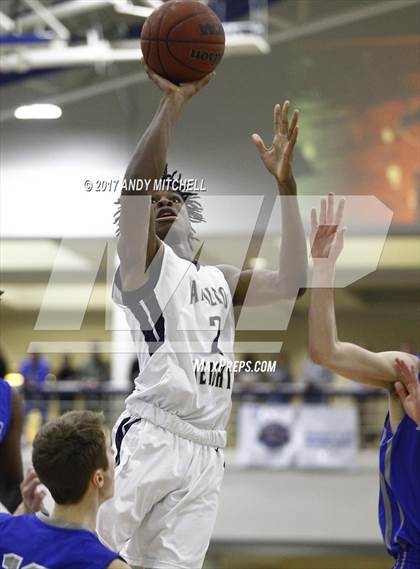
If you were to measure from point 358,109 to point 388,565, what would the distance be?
7754 mm

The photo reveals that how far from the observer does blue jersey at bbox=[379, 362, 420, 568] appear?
11.6 feet

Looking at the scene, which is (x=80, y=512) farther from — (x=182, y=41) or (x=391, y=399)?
(x=182, y=41)

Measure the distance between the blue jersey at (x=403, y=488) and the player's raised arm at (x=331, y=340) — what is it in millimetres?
186

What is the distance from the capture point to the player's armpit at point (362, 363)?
3520mm

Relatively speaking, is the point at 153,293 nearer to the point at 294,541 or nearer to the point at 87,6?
the point at 87,6

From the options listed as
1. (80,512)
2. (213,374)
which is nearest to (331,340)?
(213,374)

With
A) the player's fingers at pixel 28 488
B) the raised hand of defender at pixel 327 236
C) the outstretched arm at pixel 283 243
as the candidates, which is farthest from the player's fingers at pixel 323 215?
the player's fingers at pixel 28 488

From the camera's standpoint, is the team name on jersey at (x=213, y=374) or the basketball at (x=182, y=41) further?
the team name on jersey at (x=213, y=374)

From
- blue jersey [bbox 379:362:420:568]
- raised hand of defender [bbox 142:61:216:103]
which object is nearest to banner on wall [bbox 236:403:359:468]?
blue jersey [bbox 379:362:420:568]

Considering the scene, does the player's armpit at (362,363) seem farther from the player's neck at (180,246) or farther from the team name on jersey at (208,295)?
the player's neck at (180,246)

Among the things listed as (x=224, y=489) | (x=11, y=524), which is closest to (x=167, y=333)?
(x=11, y=524)

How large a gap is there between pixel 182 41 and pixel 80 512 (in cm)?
163

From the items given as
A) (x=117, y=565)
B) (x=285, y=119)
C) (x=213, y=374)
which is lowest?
(x=117, y=565)

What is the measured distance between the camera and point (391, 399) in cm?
361
